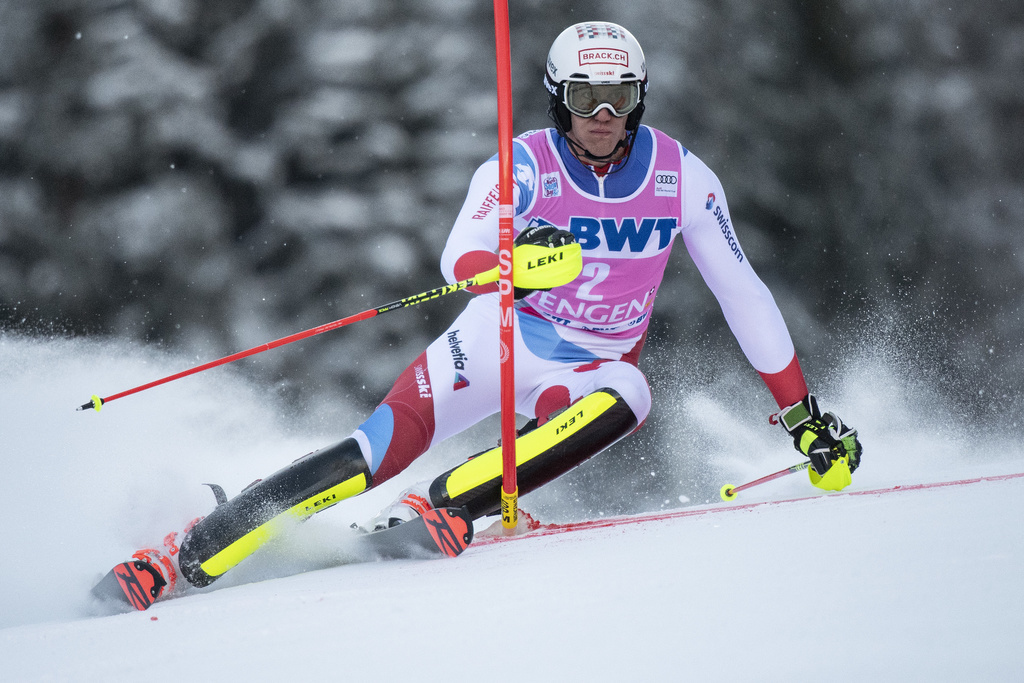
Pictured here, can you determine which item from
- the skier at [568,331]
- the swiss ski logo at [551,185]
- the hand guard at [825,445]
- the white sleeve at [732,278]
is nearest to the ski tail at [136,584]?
the skier at [568,331]

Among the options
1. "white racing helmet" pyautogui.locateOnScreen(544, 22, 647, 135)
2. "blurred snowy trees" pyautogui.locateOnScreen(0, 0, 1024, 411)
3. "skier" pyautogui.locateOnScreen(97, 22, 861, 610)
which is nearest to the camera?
"skier" pyautogui.locateOnScreen(97, 22, 861, 610)

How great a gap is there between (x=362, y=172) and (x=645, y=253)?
2.35 m

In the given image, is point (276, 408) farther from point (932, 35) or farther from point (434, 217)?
point (932, 35)

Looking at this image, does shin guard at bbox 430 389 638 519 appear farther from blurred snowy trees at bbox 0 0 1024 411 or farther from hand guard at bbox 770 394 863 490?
blurred snowy trees at bbox 0 0 1024 411

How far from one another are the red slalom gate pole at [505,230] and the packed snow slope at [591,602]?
0.19 meters

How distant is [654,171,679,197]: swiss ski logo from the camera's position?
7.09 ft

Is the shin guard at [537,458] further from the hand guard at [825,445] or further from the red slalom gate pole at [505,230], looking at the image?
the hand guard at [825,445]

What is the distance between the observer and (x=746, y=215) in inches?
164

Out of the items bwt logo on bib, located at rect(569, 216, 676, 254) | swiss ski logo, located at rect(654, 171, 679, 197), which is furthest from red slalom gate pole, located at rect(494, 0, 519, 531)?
swiss ski logo, located at rect(654, 171, 679, 197)

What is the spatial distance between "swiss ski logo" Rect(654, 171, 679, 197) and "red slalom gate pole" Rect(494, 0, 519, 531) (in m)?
0.48

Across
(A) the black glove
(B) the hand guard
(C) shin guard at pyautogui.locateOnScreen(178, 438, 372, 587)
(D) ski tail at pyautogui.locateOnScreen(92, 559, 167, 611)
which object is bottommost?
(B) the hand guard

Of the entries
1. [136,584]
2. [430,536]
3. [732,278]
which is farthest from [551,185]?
[136,584]

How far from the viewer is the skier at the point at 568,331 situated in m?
1.92

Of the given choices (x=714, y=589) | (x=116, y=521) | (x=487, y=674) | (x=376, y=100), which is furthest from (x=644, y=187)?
(x=376, y=100)
